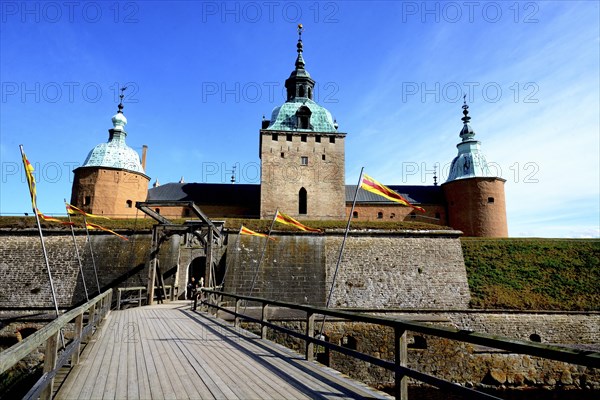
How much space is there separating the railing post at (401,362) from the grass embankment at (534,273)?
16576 millimetres

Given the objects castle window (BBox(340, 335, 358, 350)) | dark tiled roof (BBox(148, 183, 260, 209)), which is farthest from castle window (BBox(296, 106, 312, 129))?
castle window (BBox(340, 335, 358, 350))

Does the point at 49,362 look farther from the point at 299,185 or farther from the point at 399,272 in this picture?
the point at 299,185

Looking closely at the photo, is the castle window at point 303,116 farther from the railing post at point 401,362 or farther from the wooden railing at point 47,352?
the railing post at point 401,362

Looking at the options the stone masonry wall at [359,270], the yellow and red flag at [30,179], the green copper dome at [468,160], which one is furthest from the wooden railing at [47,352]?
the green copper dome at [468,160]

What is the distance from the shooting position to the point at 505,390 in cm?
1391

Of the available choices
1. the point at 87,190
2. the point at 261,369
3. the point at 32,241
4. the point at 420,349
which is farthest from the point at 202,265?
the point at 261,369

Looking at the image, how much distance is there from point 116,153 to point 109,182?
9.43 ft

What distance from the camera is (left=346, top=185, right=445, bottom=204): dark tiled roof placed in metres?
34.4

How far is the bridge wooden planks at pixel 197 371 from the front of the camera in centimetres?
405

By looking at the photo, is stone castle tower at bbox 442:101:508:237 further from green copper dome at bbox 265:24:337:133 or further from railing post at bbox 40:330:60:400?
railing post at bbox 40:330:60:400

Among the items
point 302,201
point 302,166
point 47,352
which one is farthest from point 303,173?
point 47,352

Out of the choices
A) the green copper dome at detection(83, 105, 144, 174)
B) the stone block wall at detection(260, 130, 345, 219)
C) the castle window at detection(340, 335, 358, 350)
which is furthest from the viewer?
the green copper dome at detection(83, 105, 144, 174)

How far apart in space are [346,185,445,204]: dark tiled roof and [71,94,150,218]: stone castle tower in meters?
19.7

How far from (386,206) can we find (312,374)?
30.5 meters
